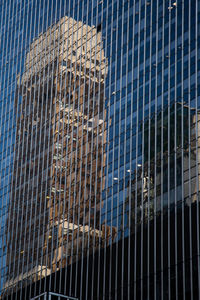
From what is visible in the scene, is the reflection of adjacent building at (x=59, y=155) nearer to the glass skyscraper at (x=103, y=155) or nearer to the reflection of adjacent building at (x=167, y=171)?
the glass skyscraper at (x=103, y=155)

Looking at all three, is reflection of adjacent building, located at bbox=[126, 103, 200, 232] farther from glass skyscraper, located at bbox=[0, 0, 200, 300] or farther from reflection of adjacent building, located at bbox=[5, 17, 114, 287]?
reflection of adjacent building, located at bbox=[5, 17, 114, 287]

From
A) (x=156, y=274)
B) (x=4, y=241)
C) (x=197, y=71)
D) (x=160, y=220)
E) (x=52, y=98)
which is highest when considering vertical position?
(x=52, y=98)

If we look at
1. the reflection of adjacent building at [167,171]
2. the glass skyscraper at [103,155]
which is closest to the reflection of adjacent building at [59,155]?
the glass skyscraper at [103,155]

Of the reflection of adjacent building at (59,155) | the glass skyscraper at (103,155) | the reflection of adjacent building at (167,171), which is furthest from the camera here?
the reflection of adjacent building at (59,155)

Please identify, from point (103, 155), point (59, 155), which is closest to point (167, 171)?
point (103, 155)

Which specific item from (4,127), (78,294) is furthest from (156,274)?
(4,127)

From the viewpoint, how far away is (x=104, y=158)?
274 feet

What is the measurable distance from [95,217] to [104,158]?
7.19 metres

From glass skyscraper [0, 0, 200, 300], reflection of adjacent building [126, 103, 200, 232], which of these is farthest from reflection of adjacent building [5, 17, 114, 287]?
reflection of adjacent building [126, 103, 200, 232]

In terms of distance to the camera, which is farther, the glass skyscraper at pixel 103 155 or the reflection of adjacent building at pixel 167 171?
the glass skyscraper at pixel 103 155

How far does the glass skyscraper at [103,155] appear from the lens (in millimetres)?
68938

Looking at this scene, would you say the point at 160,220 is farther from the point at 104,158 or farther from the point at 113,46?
the point at 113,46

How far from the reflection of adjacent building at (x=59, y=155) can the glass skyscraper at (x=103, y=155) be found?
0.18m

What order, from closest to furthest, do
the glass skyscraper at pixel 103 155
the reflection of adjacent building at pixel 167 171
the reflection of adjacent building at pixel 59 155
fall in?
the reflection of adjacent building at pixel 167 171 < the glass skyscraper at pixel 103 155 < the reflection of adjacent building at pixel 59 155
